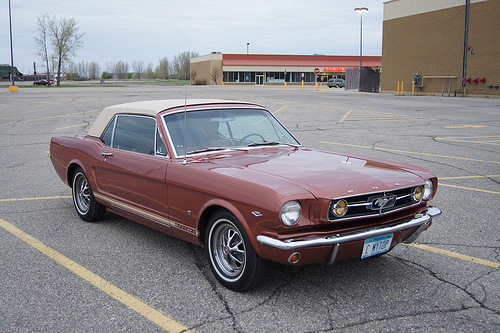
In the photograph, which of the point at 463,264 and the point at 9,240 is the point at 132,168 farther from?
the point at 463,264

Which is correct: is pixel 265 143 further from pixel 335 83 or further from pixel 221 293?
pixel 335 83

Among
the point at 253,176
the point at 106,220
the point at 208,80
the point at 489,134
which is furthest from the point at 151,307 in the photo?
the point at 208,80

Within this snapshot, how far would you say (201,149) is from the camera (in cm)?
448

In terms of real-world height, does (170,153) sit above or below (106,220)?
above

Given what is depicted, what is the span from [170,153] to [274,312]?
5.75ft

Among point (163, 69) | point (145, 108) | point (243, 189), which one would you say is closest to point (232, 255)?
point (243, 189)

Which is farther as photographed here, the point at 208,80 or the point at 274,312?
the point at 208,80

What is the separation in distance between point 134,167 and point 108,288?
1281mm

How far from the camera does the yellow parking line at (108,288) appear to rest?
3.25 metres

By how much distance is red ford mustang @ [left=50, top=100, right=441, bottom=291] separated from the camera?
3338 millimetres

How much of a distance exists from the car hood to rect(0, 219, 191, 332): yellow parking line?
45.2 inches

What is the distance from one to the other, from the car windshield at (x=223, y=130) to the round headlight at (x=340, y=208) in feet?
5.01

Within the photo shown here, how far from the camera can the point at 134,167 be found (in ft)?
15.3

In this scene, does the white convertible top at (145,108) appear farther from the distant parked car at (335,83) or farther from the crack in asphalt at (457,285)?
the distant parked car at (335,83)
